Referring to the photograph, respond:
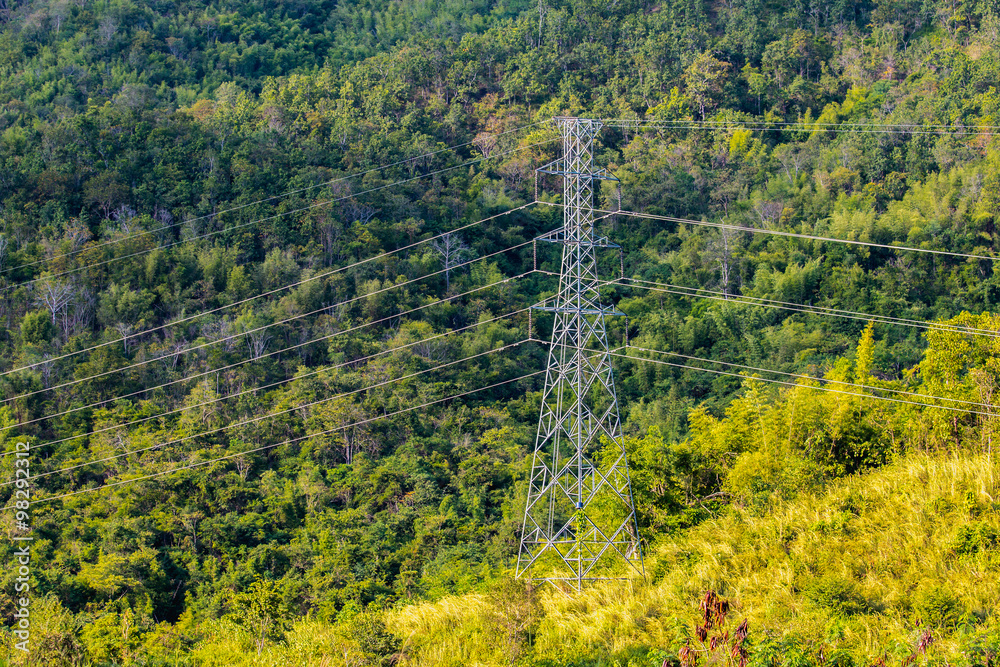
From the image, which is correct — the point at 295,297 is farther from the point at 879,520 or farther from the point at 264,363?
the point at 879,520

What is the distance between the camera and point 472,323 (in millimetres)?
37969

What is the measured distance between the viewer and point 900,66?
53531 millimetres

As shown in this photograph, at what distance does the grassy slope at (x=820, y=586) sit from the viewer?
13273mm

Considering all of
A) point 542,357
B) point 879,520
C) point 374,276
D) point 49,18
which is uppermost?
point 49,18

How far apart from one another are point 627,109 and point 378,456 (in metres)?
27.9

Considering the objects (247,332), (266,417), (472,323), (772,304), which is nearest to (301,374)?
(247,332)

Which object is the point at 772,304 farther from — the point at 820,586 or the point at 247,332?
the point at 820,586

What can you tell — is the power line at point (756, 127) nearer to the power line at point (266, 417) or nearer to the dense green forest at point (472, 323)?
the dense green forest at point (472, 323)

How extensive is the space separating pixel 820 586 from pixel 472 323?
81.1ft

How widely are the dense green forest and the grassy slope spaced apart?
0.07 meters

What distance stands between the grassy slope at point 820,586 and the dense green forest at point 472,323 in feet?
0.22

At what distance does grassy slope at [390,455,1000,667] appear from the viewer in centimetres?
1327

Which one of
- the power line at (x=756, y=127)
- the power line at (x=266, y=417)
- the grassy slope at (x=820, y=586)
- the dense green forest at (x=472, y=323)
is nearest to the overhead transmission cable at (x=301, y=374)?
the dense green forest at (x=472, y=323)

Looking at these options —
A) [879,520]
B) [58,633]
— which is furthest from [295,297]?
[879,520]
